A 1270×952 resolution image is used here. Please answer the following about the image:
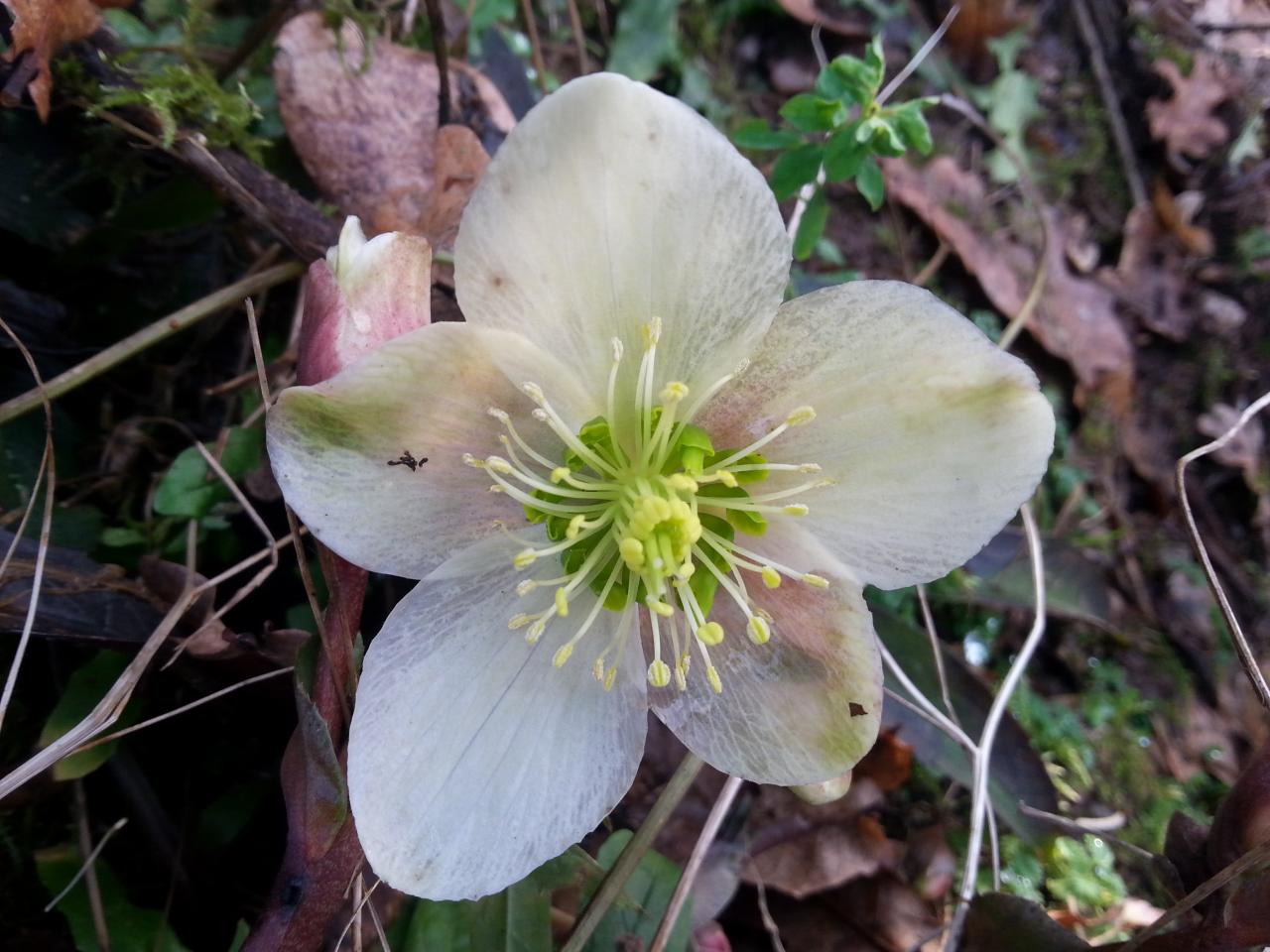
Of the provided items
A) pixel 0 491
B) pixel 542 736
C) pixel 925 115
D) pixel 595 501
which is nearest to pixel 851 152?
pixel 595 501

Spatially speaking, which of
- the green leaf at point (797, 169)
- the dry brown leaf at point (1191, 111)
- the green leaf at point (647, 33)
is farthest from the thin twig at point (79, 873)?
the dry brown leaf at point (1191, 111)

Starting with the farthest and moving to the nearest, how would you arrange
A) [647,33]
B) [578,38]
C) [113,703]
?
[647,33]
[578,38]
[113,703]

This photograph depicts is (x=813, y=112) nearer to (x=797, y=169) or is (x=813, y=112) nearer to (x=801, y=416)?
(x=797, y=169)

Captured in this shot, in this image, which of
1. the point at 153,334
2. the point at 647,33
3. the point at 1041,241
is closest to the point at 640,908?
the point at 153,334

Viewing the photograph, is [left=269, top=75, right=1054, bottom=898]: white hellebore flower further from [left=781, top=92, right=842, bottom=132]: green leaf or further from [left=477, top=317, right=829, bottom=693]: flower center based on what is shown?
[left=781, top=92, right=842, bottom=132]: green leaf

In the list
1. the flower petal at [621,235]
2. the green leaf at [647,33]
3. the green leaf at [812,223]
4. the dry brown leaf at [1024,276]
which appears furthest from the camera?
the dry brown leaf at [1024,276]

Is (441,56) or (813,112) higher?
(441,56)

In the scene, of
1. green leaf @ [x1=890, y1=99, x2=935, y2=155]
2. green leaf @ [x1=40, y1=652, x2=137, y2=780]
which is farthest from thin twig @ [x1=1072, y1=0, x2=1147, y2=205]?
green leaf @ [x1=40, y1=652, x2=137, y2=780]

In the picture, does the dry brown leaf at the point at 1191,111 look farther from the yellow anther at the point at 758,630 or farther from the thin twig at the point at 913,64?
the yellow anther at the point at 758,630

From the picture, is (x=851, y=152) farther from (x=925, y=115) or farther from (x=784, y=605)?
(x=925, y=115)
